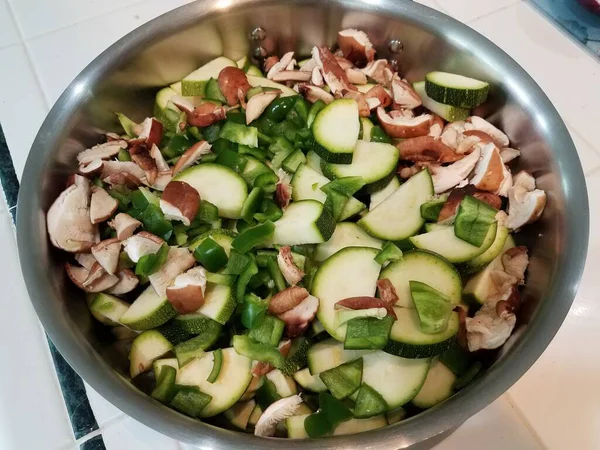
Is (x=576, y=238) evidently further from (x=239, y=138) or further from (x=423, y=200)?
(x=239, y=138)

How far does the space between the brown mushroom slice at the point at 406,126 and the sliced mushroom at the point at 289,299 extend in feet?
1.31

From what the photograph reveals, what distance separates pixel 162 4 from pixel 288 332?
3.27 ft

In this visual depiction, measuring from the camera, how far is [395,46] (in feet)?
3.69

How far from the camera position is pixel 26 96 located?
1222 mm

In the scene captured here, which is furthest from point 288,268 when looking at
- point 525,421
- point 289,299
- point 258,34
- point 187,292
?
point 258,34

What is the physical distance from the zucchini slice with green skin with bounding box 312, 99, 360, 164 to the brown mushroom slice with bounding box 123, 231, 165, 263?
0.33 m

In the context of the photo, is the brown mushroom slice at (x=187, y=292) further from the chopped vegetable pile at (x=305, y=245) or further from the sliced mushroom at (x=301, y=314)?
the sliced mushroom at (x=301, y=314)

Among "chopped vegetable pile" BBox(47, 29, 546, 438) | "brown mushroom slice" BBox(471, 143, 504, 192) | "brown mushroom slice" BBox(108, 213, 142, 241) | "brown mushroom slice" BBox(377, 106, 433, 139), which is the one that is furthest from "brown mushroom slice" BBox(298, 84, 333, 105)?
"brown mushroom slice" BBox(108, 213, 142, 241)

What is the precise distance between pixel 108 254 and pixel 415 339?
509 mm

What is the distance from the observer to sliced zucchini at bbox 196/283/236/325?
81cm

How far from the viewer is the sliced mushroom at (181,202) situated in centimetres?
86

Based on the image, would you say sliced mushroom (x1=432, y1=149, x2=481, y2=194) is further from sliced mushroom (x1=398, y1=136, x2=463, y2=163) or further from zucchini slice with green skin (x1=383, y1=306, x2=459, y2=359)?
zucchini slice with green skin (x1=383, y1=306, x2=459, y2=359)

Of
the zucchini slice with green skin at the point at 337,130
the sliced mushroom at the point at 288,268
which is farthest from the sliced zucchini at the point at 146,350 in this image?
the zucchini slice with green skin at the point at 337,130

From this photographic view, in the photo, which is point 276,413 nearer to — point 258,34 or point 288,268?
point 288,268
